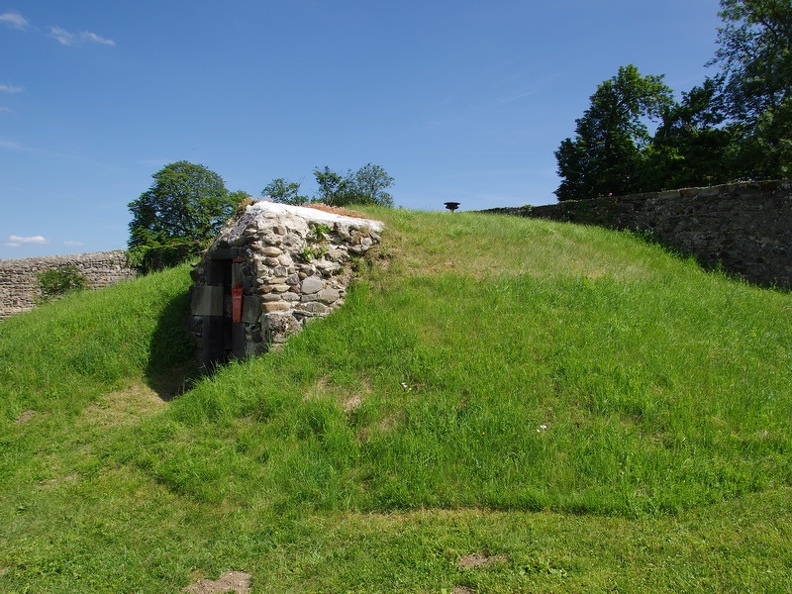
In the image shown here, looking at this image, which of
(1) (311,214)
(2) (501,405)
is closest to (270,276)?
(1) (311,214)

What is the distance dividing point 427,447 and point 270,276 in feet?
11.0

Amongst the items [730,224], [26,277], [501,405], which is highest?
[730,224]

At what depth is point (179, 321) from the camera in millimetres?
8562

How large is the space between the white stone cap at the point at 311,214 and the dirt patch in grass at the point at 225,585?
4748 millimetres

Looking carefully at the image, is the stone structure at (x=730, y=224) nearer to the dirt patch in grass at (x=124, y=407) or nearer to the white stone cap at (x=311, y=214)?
the white stone cap at (x=311, y=214)

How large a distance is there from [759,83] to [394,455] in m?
21.6

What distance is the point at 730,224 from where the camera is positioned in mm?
10773

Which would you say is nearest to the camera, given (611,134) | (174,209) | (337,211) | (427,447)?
(427,447)

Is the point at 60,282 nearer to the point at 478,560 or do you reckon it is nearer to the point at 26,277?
the point at 26,277

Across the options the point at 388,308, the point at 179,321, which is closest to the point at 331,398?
the point at 388,308

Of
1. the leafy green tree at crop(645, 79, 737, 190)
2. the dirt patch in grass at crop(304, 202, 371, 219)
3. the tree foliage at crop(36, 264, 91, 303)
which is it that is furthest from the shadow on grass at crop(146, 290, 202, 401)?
the leafy green tree at crop(645, 79, 737, 190)

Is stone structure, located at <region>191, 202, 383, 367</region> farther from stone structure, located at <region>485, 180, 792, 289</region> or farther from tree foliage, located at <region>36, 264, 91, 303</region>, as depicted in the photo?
tree foliage, located at <region>36, 264, 91, 303</region>

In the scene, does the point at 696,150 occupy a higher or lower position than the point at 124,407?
higher

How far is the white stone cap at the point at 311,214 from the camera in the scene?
7.26m
